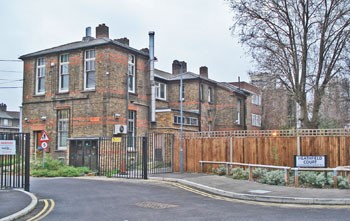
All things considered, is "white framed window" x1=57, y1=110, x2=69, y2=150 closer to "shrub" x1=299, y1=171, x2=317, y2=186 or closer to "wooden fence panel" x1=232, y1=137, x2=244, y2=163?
"wooden fence panel" x1=232, y1=137, x2=244, y2=163

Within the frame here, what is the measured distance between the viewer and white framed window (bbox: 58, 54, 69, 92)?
31.3m

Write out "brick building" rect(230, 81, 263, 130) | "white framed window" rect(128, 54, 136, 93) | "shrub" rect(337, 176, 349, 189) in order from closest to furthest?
"shrub" rect(337, 176, 349, 189), "white framed window" rect(128, 54, 136, 93), "brick building" rect(230, 81, 263, 130)

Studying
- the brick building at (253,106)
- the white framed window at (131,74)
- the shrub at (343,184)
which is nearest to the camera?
the shrub at (343,184)

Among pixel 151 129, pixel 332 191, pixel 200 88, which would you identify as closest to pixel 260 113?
pixel 200 88

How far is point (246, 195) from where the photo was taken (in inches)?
556

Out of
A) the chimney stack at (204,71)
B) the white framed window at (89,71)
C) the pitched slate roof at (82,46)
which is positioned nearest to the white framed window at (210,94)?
the chimney stack at (204,71)

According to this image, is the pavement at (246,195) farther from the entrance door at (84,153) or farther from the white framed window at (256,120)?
the white framed window at (256,120)

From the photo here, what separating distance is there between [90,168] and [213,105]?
59.4ft

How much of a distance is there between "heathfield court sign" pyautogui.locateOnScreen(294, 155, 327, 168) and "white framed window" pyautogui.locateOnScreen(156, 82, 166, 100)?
2044 centimetres

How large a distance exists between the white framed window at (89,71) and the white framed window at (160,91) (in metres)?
8.05

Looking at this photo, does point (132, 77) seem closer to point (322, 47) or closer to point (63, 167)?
point (63, 167)

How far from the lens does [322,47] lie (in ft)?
78.2

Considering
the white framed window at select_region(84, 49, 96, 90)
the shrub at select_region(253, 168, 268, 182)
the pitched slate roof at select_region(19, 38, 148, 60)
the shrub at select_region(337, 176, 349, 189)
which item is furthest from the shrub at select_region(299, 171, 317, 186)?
the white framed window at select_region(84, 49, 96, 90)

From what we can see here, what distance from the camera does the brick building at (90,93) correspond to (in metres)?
29.2
